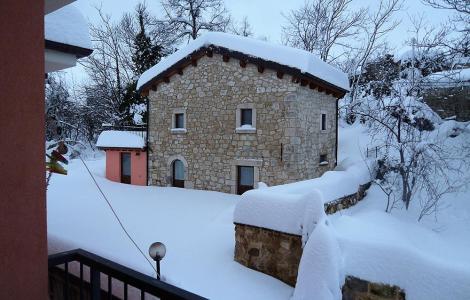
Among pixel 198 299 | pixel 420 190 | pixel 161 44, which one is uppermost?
pixel 161 44

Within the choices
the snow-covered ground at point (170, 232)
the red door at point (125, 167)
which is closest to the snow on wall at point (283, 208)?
the snow-covered ground at point (170, 232)

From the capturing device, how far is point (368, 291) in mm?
4758

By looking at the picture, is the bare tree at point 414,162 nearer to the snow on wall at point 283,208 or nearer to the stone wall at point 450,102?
the stone wall at point 450,102

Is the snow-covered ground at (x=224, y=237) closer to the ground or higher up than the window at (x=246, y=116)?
closer to the ground

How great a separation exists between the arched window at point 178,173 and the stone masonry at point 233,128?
0.19 meters

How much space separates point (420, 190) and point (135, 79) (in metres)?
16.5

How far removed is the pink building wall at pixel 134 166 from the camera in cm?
1343

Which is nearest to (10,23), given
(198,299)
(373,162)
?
(198,299)

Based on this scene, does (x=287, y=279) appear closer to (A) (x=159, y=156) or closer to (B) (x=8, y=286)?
(B) (x=8, y=286)

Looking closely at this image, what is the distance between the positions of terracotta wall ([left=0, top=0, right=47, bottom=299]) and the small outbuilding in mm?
12103

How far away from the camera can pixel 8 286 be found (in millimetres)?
1377

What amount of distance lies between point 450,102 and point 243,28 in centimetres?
1382

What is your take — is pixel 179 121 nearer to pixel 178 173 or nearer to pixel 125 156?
pixel 178 173

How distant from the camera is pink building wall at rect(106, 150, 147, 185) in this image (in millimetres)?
13430
